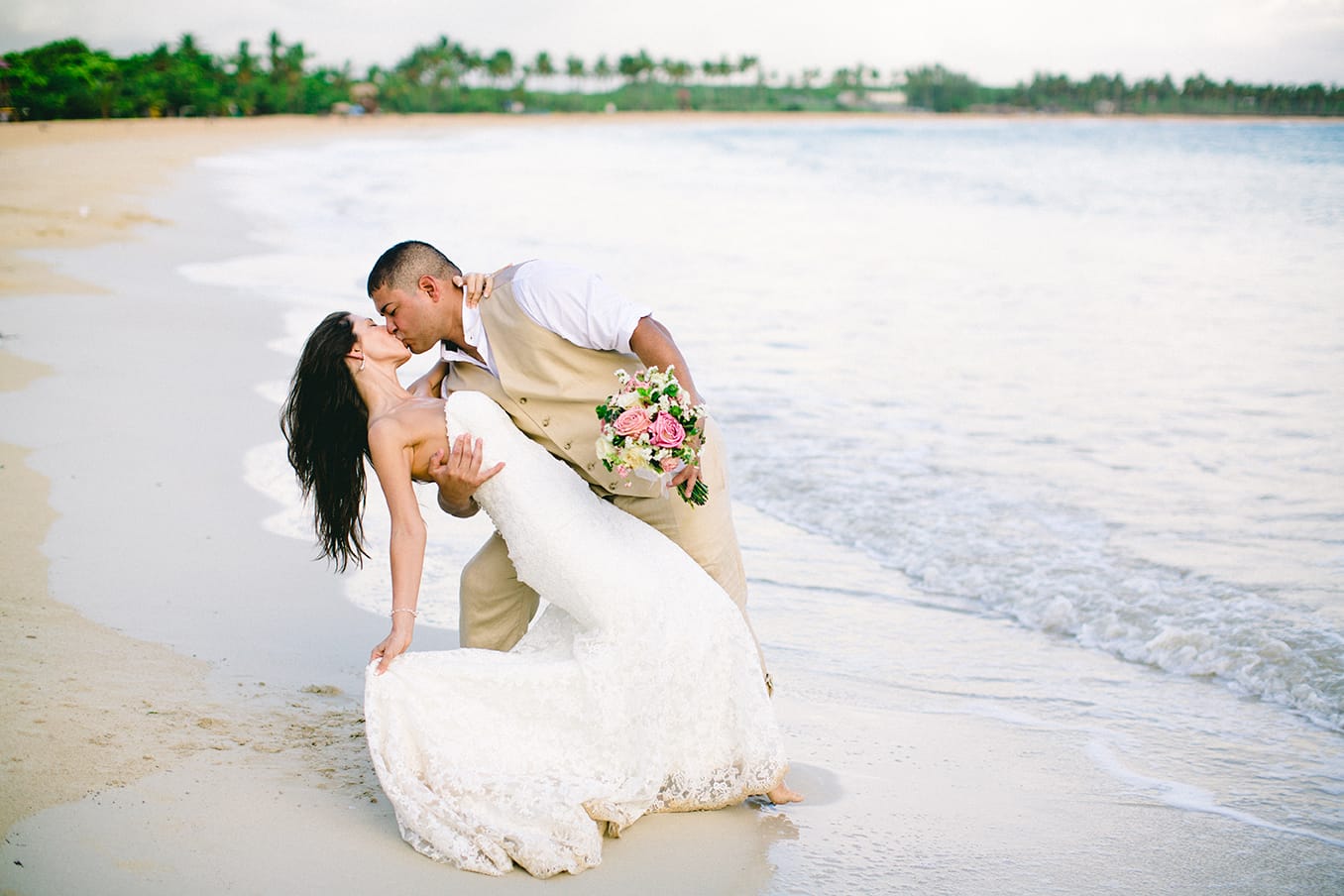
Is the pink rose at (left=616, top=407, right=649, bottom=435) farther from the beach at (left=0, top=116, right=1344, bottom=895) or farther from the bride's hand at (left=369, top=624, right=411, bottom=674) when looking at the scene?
the beach at (left=0, top=116, right=1344, bottom=895)

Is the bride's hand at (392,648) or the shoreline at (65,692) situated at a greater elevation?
the bride's hand at (392,648)

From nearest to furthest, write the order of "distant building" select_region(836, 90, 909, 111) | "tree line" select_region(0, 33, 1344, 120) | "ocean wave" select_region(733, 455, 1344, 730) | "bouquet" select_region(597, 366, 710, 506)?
"bouquet" select_region(597, 366, 710, 506), "ocean wave" select_region(733, 455, 1344, 730), "tree line" select_region(0, 33, 1344, 120), "distant building" select_region(836, 90, 909, 111)

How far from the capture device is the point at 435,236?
2131 cm

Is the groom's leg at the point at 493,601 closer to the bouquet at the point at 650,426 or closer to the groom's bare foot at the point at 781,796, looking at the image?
the bouquet at the point at 650,426

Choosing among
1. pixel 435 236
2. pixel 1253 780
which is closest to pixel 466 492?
pixel 1253 780

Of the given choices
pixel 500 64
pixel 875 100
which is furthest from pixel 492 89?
pixel 875 100

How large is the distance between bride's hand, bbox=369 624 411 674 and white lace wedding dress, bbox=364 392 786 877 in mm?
26

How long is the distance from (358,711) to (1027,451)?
18.9ft

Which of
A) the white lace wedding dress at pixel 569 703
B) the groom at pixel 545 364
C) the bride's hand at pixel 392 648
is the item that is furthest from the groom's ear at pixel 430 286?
the bride's hand at pixel 392 648

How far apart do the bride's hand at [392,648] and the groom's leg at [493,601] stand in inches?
19.6

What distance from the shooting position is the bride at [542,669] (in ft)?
11.6

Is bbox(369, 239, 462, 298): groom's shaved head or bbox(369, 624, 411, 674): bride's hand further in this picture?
bbox(369, 239, 462, 298): groom's shaved head

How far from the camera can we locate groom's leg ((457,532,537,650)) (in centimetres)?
411

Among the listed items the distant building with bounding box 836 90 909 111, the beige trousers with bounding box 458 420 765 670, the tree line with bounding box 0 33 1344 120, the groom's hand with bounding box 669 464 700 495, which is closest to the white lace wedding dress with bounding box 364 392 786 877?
the beige trousers with bounding box 458 420 765 670
